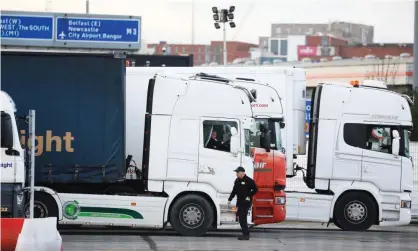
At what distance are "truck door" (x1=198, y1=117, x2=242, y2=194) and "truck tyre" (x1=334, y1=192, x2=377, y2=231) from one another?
11.3 ft

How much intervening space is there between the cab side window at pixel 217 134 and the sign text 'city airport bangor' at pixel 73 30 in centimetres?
1252

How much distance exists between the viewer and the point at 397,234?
21.3 metres

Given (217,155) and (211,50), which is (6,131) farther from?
(211,50)

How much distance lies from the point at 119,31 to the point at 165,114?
12837 millimetres

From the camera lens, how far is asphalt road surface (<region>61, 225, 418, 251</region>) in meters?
16.8

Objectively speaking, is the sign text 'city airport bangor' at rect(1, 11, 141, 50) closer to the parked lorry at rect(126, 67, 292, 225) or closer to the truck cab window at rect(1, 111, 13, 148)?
the parked lorry at rect(126, 67, 292, 225)

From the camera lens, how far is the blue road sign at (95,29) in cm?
3027

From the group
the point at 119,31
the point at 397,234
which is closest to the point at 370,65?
the point at 119,31

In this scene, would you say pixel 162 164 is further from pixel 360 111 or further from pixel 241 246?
pixel 360 111

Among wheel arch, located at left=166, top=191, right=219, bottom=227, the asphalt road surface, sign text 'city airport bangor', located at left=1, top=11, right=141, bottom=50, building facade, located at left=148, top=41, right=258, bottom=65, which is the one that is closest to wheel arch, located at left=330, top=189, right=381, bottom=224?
the asphalt road surface

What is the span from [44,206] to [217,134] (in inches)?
151

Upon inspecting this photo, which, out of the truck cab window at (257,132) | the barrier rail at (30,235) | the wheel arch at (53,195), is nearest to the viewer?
the barrier rail at (30,235)

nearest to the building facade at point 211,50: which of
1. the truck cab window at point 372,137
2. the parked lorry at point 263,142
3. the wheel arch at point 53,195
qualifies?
the parked lorry at point 263,142

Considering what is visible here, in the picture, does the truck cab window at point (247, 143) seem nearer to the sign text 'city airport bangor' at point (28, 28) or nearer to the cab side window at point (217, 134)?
the cab side window at point (217, 134)
